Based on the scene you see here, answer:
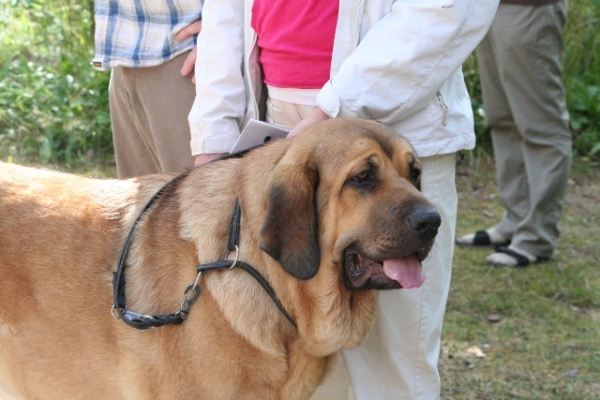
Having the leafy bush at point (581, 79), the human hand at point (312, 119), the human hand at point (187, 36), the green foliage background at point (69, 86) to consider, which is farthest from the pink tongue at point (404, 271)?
the leafy bush at point (581, 79)

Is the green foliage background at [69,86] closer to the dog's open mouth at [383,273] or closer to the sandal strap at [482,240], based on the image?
the sandal strap at [482,240]

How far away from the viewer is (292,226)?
8.97 ft

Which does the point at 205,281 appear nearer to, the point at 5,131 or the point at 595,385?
the point at 595,385

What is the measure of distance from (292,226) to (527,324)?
9.87ft

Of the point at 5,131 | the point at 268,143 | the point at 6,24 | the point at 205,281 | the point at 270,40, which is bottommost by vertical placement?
the point at 5,131

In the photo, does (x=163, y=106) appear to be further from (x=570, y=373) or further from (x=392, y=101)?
(x=570, y=373)

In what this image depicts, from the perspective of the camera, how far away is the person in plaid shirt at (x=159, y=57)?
149 inches

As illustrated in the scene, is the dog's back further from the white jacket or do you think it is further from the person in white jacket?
the white jacket

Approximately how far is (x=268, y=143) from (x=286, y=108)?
39 cm

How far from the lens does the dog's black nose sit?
2652 millimetres

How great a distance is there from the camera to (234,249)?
2852 mm

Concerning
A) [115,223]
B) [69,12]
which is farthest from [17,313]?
[69,12]

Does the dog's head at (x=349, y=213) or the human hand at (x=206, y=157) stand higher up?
the dog's head at (x=349, y=213)

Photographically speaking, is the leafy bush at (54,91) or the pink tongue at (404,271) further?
the leafy bush at (54,91)
